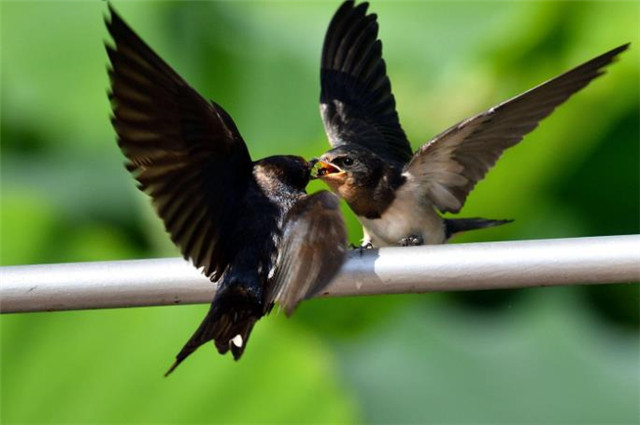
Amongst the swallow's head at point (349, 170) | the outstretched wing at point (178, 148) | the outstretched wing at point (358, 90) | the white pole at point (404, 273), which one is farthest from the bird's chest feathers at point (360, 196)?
the white pole at point (404, 273)

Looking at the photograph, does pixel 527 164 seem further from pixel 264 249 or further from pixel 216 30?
pixel 264 249

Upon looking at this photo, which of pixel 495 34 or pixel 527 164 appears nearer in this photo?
pixel 527 164

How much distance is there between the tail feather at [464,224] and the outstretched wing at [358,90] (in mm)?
148

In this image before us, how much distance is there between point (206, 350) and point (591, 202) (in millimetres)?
959

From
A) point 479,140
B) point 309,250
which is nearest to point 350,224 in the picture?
point 479,140

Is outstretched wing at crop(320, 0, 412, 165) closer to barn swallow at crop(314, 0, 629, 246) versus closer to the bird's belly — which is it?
barn swallow at crop(314, 0, 629, 246)

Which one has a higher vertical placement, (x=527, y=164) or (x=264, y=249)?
(x=264, y=249)

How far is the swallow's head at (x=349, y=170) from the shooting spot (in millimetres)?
2188

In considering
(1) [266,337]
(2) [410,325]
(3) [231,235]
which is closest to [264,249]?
(3) [231,235]

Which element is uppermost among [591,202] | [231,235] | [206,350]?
[231,235]

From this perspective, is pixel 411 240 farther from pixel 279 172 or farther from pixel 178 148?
pixel 178 148

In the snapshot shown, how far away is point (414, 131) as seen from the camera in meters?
2.88

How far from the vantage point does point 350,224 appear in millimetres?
2676

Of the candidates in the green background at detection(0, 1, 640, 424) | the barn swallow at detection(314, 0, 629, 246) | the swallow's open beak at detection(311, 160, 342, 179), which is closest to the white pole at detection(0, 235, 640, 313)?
the barn swallow at detection(314, 0, 629, 246)
